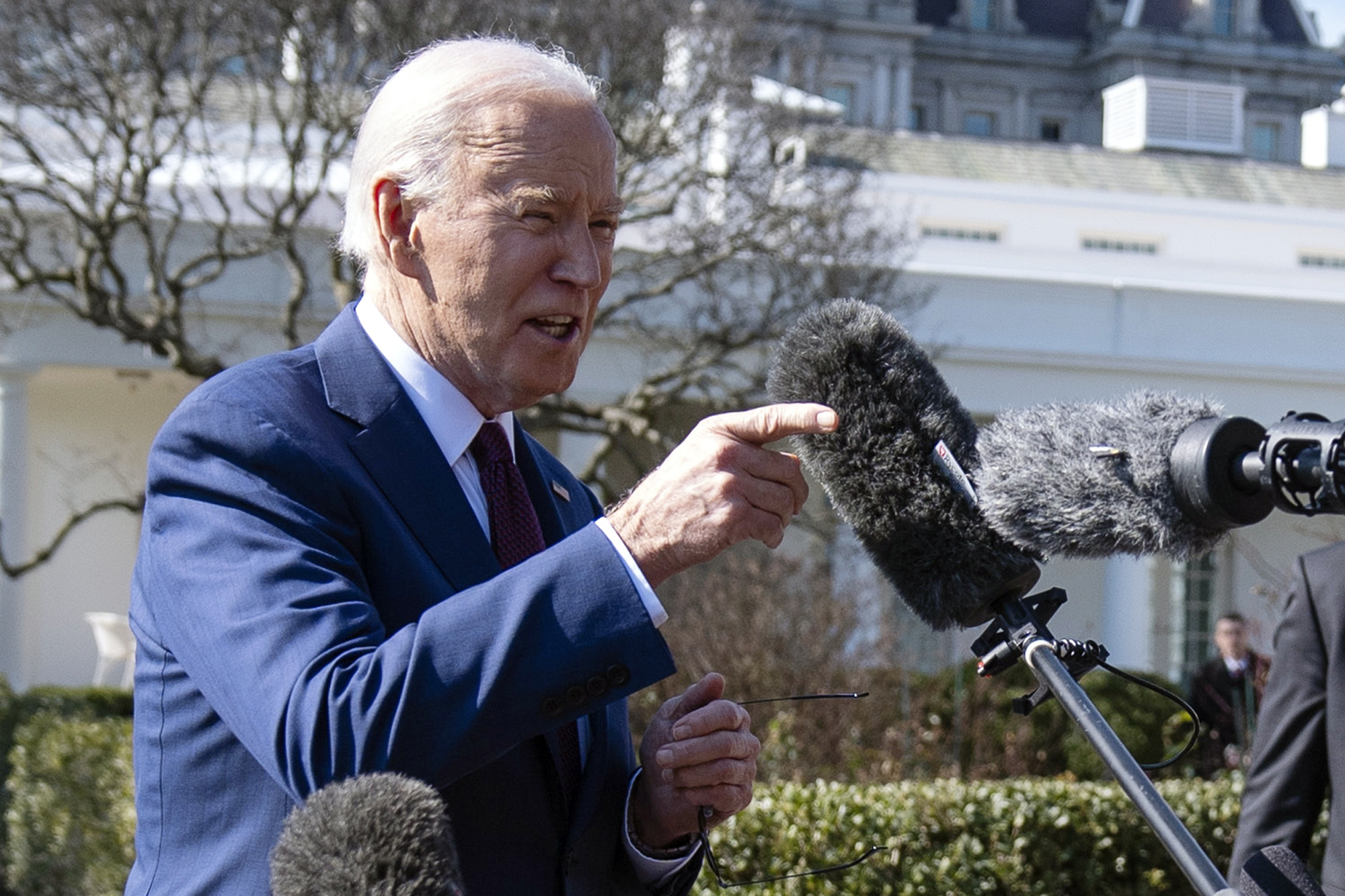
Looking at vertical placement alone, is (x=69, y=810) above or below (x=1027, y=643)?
below

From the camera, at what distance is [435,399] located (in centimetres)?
198

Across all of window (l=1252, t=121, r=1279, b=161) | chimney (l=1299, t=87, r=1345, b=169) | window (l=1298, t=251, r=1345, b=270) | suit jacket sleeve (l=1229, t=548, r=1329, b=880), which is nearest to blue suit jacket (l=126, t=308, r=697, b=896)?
suit jacket sleeve (l=1229, t=548, r=1329, b=880)

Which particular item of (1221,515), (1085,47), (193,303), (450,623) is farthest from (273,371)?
(1085,47)

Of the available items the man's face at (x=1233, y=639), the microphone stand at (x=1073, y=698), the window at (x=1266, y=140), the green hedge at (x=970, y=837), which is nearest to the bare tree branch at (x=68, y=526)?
the green hedge at (x=970, y=837)

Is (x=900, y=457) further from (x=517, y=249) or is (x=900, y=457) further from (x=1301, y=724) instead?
(x=1301, y=724)

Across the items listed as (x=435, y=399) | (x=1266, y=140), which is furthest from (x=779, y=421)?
(x=1266, y=140)

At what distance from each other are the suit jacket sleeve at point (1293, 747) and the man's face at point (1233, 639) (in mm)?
8699

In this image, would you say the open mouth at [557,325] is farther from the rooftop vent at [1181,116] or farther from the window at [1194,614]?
the rooftop vent at [1181,116]

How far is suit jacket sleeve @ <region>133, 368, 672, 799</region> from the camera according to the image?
4.97 feet

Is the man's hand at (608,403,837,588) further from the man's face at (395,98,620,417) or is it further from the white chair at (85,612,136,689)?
the white chair at (85,612,136,689)

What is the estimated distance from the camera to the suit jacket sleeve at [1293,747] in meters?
3.17

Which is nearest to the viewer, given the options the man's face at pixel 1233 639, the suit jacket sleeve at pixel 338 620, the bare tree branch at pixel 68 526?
the suit jacket sleeve at pixel 338 620

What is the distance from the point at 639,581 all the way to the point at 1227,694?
10.6 metres

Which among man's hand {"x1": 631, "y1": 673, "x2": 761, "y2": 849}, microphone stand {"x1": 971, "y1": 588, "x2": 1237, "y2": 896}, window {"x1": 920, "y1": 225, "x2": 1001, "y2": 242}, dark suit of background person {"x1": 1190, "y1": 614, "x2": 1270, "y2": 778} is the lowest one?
dark suit of background person {"x1": 1190, "y1": 614, "x2": 1270, "y2": 778}
